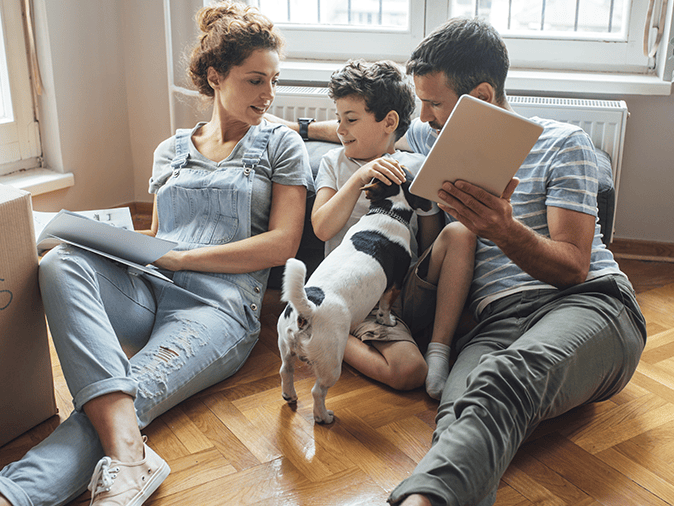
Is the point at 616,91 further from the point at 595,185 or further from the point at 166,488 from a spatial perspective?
the point at 166,488

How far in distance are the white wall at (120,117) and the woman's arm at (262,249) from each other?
1280 mm


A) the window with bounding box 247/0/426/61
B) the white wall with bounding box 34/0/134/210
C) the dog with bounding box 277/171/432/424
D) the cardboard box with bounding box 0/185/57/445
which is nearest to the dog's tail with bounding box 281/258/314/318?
the dog with bounding box 277/171/432/424

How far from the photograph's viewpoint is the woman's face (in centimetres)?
158

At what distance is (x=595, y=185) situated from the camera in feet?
4.42

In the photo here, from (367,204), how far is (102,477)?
2.91ft

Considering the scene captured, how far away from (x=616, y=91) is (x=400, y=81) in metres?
1.05

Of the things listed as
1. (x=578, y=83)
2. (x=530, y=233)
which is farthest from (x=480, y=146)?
(x=578, y=83)

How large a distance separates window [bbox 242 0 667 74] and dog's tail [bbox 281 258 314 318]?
1.61m

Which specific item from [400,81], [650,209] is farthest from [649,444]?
[650,209]

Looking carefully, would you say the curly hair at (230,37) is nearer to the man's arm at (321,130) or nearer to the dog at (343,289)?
the man's arm at (321,130)

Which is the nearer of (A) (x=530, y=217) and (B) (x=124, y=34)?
(A) (x=530, y=217)

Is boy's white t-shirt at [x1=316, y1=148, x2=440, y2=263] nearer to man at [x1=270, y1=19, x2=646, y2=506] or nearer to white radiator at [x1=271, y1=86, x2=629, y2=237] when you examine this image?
man at [x1=270, y1=19, x2=646, y2=506]

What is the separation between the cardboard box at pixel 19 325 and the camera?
1.20 metres

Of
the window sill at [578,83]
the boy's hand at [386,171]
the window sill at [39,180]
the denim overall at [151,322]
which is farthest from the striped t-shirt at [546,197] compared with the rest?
the window sill at [39,180]
